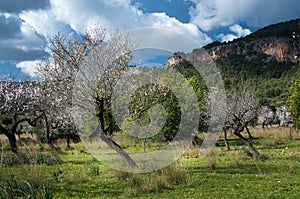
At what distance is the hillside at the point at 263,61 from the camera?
67163mm

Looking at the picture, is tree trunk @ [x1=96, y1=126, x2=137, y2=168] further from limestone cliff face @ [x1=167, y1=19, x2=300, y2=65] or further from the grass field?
limestone cliff face @ [x1=167, y1=19, x2=300, y2=65]

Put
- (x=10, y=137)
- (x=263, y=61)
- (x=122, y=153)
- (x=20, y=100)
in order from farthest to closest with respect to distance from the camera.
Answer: (x=263, y=61) → (x=20, y=100) → (x=10, y=137) → (x=122, y=153)

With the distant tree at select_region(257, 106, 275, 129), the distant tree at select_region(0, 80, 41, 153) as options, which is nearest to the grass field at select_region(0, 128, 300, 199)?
the distant tree at select_region(0, 80, 41, 153)

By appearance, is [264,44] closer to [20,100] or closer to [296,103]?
[296,103]

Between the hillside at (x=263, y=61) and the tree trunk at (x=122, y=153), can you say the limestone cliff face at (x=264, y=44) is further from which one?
the tree trunk at (x=122, y=153)

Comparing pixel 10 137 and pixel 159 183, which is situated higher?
pixel 10 137

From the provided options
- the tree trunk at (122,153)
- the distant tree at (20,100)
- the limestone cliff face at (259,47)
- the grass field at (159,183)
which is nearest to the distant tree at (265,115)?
the distant tree at (20,100)

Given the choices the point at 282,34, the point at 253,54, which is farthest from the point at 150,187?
the point at 282,34

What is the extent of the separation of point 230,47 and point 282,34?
68.5 ft

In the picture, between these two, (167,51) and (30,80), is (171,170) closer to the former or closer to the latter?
(167,51)

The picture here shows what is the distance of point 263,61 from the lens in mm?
91688

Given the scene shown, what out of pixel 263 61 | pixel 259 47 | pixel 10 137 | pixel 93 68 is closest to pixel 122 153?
pixel 93 68

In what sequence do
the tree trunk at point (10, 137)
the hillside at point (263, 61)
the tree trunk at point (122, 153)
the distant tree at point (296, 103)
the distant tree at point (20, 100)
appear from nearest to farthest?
the tree trunk at point (122, 153), the tree trunk at point (10, 137), the distant tree at point (20, 100), the distant tree at point (296, 103), the hillside at point (263, 61)

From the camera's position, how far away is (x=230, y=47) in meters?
104
